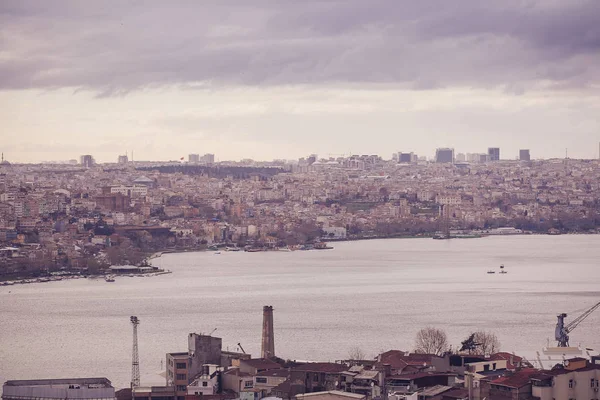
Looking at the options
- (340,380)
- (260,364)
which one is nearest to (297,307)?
(260,364)

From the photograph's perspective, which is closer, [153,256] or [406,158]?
[153,256]

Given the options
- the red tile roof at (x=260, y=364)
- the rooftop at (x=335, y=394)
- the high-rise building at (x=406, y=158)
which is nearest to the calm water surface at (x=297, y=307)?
the red tile roof at (x=260, y=364)

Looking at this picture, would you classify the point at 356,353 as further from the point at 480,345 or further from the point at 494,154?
the point at 494,154

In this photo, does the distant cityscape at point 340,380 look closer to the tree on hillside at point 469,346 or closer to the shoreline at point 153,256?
the tree on hillside at point 469,346

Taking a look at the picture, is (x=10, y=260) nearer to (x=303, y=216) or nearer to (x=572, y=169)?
(x=303, y=216)

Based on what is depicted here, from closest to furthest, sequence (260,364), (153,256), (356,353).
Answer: (260,364)
(356,353)
(153,256)

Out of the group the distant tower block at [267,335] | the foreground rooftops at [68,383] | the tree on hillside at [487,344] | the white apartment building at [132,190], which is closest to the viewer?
the foreground rooftops at [68,383]

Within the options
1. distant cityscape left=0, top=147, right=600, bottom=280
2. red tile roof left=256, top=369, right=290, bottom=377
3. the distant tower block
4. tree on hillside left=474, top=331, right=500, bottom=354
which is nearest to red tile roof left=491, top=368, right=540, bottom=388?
red tile roof left=256, top=369, right=290, bottom=377
